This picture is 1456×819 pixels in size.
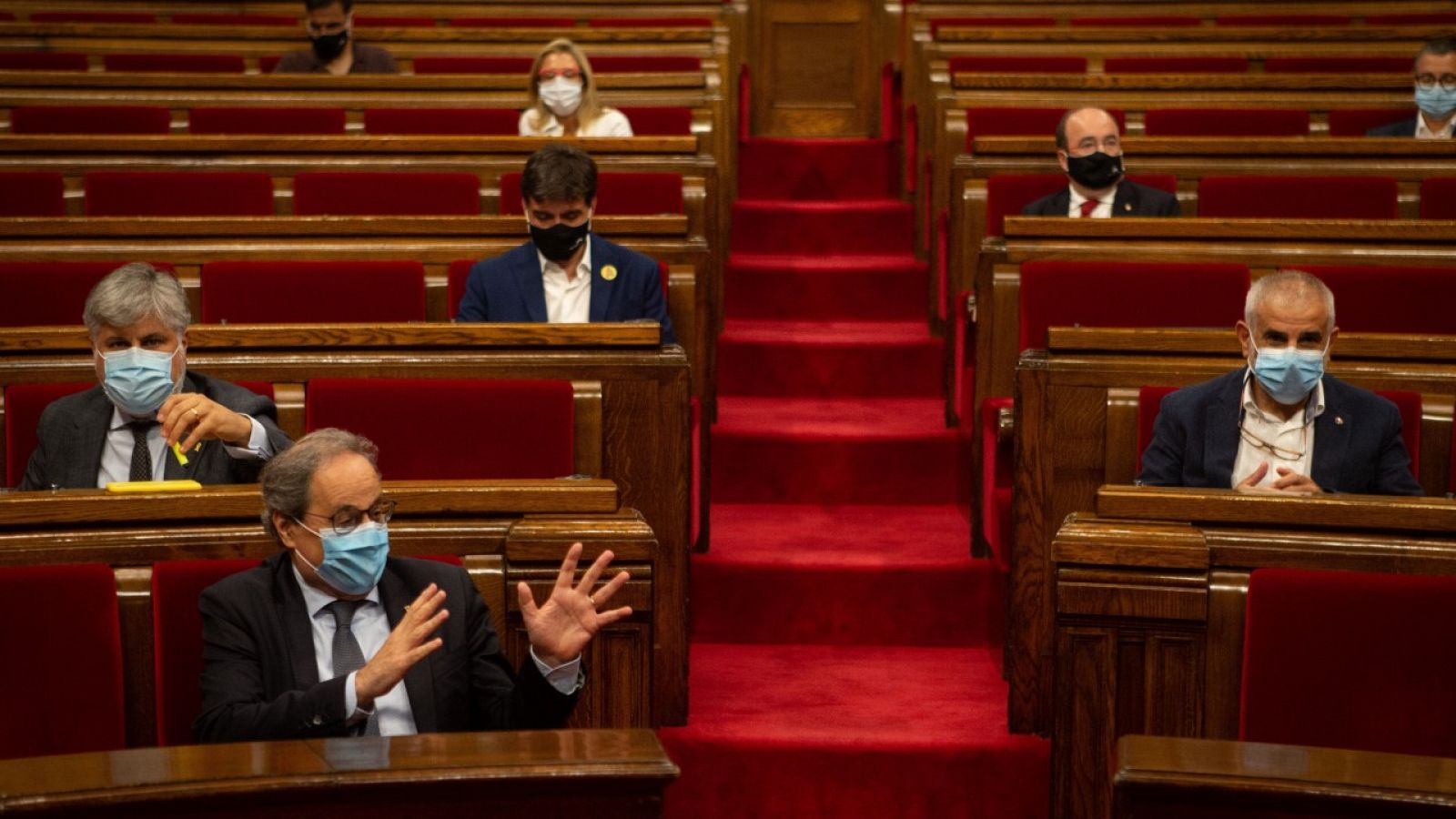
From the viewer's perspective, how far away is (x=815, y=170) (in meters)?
3.33

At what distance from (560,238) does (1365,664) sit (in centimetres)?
109

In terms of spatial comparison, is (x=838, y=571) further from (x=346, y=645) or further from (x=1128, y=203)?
(x=346, y=645)

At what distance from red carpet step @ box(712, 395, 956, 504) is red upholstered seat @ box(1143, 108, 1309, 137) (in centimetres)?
75

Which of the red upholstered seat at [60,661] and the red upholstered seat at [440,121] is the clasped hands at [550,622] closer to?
the red upholstered seat at [60,661]

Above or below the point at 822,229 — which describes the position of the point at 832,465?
below

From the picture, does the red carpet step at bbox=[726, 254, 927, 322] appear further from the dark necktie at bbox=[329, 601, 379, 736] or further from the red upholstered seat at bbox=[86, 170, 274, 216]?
the dark necktie at bbox=[329, 601, 379, 736]

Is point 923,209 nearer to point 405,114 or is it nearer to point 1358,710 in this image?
point 405,114

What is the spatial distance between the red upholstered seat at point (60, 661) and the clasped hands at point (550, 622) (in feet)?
0.68

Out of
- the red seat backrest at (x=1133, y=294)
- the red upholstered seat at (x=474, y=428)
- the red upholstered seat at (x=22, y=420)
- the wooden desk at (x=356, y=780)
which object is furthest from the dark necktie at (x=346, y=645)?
the red seat backrest at (x=1133, y=294)

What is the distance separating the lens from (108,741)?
3.82ft

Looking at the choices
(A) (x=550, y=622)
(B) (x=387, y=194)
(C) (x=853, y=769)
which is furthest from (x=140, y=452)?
(B) (x=387, y=194)

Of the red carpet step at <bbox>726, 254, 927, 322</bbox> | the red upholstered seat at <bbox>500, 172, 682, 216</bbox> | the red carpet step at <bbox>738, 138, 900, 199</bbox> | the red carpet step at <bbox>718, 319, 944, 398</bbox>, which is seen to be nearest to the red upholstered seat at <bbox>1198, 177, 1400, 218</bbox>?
the red carpet step at <bbox>718, 319, 944, 398</bbox>

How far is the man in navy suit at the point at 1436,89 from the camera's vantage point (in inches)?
104

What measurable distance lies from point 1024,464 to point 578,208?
24.2 inches
